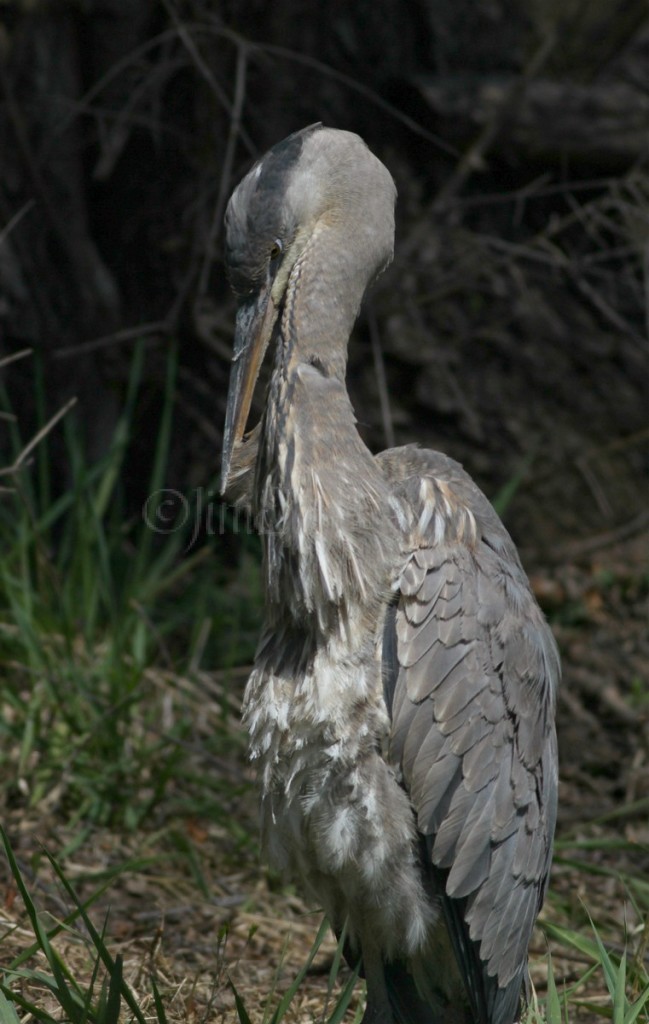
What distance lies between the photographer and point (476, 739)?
271cm

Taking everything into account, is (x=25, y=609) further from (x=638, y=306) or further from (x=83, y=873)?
(x=638, y=306)

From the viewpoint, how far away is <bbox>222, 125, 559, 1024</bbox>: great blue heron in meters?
2.64

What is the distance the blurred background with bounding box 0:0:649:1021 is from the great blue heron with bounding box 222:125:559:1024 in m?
1.42

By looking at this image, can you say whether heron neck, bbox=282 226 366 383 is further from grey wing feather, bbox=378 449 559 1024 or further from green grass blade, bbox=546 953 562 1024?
green grass blade, bbox=546 953 562 1024

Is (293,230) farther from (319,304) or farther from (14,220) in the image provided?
(14,220)

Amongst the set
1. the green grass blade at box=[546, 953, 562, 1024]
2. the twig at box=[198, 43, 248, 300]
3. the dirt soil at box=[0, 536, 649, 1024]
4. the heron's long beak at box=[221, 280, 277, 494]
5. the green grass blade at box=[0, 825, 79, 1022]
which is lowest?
the dirt soil at box=[0, 536, 649, 1024]

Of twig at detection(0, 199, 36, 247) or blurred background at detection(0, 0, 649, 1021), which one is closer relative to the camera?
twig at detection(0, 199, 36, 247)

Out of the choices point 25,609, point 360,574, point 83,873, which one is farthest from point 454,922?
point 25,609

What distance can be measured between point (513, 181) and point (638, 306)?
0.83m

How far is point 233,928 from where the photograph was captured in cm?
367

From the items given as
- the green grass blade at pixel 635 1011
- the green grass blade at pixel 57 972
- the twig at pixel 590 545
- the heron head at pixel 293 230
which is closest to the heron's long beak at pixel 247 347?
the heron head at pixel 293 230

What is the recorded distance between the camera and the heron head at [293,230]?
2760 millimetres

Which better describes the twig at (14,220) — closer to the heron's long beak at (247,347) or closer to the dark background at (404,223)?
the dark background at (404,223)

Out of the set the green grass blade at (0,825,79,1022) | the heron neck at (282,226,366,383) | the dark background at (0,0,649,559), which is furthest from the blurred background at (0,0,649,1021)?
the green grass blade at (0,825,79,1022)
